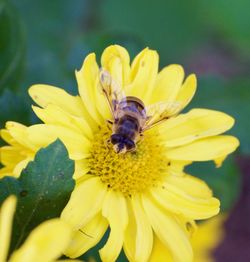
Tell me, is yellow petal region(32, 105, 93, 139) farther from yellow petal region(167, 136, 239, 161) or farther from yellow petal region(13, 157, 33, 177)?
yellow petal region(167, 136, 239, 161)

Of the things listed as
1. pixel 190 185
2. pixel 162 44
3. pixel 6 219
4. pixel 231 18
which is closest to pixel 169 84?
pixel 190 185

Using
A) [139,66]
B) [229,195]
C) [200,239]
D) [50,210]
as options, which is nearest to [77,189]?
[50,210]

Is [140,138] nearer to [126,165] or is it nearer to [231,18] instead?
[126,165]

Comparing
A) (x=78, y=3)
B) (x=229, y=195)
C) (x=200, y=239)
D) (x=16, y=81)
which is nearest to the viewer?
(x=16, y=81)

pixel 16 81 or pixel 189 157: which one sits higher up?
pixel 16 81

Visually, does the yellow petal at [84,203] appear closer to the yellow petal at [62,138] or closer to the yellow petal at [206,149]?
the yellow petal at [62,138]

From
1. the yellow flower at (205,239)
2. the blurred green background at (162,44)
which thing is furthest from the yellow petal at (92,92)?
the yellow flower at (205,239)

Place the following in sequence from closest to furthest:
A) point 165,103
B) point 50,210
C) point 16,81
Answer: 1. point 50,210
2. point 165,103
3. point 16,81

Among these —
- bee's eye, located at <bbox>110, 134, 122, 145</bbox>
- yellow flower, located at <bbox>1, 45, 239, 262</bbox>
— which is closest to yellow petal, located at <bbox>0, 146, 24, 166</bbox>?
yellow flower, located at <bbox>1, 45, 239, 262</bbox>

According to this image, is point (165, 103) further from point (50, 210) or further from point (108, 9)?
point (108, 9)
